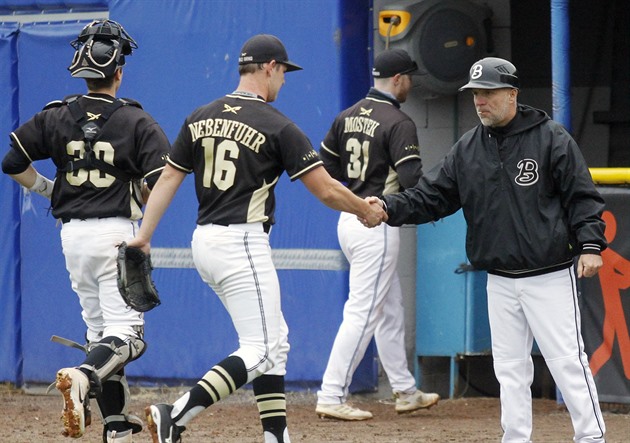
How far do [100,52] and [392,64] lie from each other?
2201mm

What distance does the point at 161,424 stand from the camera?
227 inches

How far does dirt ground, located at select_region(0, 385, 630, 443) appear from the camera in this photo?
754cm

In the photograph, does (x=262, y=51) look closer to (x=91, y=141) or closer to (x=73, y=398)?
(x=91, y=141)

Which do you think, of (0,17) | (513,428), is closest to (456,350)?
(513,428)

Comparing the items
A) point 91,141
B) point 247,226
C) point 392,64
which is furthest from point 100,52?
point 392,64

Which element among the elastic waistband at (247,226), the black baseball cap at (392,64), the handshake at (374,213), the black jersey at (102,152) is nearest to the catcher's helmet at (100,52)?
the black jersey at (102,152)

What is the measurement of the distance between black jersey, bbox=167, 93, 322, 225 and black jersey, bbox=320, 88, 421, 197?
6.30ft

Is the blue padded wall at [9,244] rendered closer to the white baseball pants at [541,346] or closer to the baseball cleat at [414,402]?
the baseball cleat at [414,402]

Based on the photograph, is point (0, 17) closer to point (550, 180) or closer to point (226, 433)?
point (226, 433)

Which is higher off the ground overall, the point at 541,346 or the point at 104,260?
the point at 104,260

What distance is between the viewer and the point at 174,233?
30.1 ft

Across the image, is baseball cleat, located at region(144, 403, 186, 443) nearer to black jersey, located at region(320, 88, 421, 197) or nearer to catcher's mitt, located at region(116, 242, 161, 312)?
catcher's mitt, located at region(116, 242, 161, 312)

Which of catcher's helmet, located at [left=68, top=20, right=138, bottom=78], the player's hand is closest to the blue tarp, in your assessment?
catcher's helmet, located at [left=68, top=20, right=138, bottom=78]

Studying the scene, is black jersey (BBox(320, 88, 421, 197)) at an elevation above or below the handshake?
above
